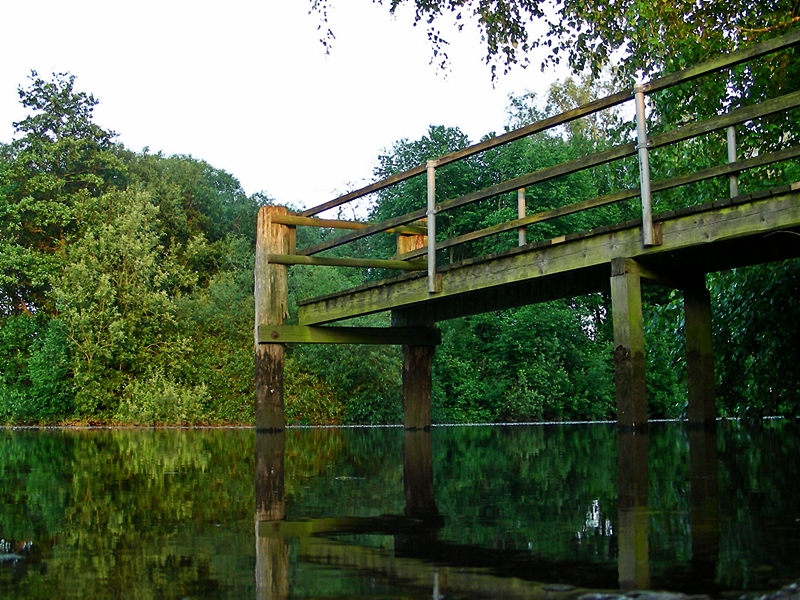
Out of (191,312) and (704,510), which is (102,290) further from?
(704,510)

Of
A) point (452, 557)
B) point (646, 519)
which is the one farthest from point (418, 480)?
point (452, 557)

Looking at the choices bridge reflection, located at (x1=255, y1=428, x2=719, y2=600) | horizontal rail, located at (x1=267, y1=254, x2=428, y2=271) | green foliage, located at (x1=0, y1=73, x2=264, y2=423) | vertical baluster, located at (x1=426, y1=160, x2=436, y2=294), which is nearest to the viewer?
bridge reflection, located at (x1=255, y1=428, x2=719, y2=600)

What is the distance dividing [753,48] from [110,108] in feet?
72.4

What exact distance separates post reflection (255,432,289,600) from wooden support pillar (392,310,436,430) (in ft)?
18.7

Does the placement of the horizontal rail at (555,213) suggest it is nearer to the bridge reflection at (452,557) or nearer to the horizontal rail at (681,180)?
the horizontal rail at (681,180)

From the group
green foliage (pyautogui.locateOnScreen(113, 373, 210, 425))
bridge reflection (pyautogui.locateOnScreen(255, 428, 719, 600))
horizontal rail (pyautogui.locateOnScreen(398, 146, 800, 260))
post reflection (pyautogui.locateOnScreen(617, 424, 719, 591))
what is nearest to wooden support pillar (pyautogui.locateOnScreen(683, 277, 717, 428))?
horizontal rail (pyautogui.locateOnScreen(398, 146, 800, 260))

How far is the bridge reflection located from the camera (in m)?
2.03

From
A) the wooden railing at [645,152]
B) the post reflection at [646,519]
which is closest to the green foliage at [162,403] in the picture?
the wooden railing at [645,152]

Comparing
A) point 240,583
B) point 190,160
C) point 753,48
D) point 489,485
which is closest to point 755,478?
point 489,485

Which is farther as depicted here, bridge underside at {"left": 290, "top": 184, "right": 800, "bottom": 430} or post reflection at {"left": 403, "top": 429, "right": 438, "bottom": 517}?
bridge underside at {"left": 290, "top": 184, "right": 800, "bottom": 430}

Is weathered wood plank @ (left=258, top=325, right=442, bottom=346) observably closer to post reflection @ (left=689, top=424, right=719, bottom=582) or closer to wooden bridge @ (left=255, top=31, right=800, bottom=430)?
Result: wooden bridge @ (left=255, top=31, right=800, bottom=430)

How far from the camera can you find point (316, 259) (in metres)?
11.1

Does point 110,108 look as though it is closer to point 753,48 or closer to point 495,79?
point 495,79

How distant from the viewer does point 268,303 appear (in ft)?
36.7
